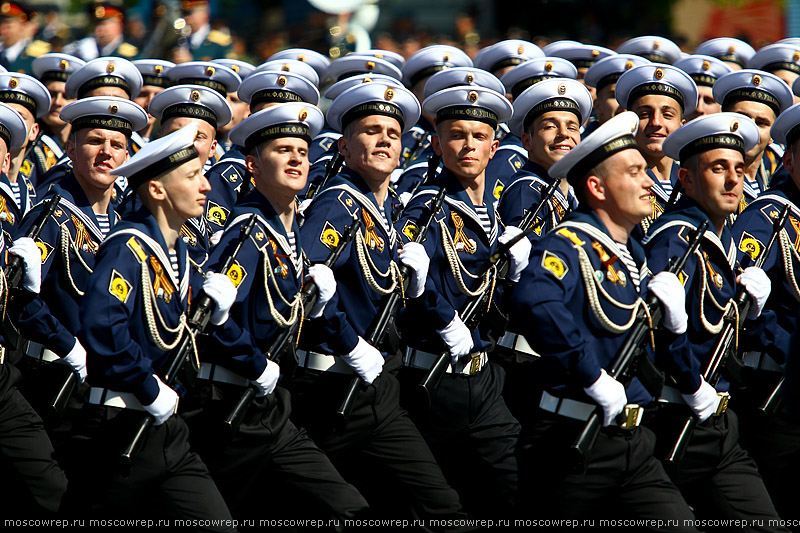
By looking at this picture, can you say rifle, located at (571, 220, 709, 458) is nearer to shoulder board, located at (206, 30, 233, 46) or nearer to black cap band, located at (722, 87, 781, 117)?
black cap band, located at (722, 87, 781, 117)

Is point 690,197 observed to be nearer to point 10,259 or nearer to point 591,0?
point 10,259

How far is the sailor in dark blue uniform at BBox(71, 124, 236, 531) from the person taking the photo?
480cm

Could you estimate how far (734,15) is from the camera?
21.3 meters

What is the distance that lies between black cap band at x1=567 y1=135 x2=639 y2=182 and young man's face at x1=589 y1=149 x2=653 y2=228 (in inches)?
0.8

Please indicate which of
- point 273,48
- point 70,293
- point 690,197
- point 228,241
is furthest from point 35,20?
point 690,197

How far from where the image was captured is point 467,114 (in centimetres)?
691

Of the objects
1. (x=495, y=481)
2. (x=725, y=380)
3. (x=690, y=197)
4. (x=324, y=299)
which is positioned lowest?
(x=495, y=481)

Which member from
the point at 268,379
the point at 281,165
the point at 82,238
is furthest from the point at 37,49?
the point at 268,379

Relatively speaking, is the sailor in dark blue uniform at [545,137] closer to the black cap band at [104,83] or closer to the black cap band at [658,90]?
the black cap band at [658,90]

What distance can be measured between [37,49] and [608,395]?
1010 centimetres

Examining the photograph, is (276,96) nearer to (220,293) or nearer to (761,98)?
(761,98)

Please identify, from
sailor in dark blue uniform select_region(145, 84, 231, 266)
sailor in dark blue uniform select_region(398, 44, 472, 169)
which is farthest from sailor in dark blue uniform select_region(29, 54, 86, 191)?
sailor in dark blue uniform select_region(398, 44, 472, 169)

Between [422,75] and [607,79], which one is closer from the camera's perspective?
[607,79]

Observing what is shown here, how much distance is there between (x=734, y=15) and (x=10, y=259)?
17825 millimetres
